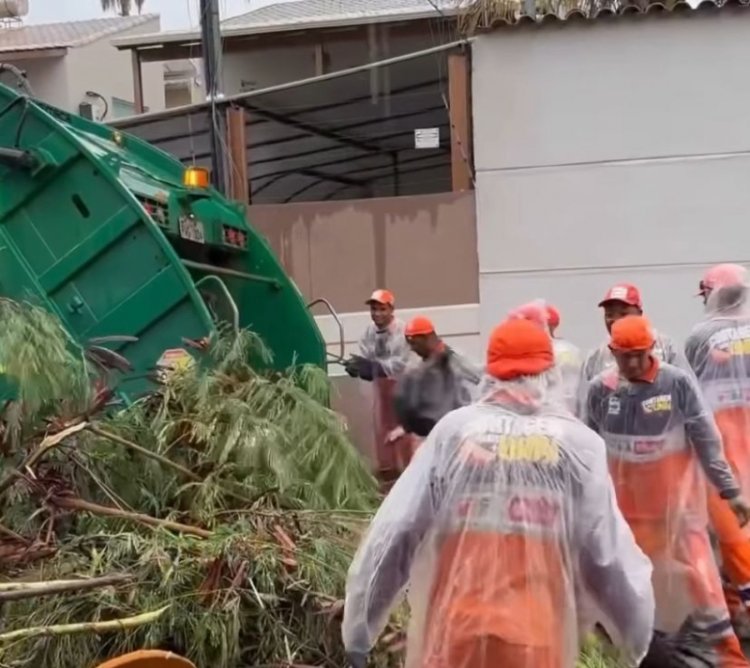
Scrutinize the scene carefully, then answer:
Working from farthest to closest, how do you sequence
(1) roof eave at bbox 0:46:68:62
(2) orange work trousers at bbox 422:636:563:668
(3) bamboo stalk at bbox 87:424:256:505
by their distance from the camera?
(1) roof eave at bbox 0:46:68:62, (3) bamboo stalk at bbox 87:424:256:505, (2) orange work trousers at bbox 422:636:563:668

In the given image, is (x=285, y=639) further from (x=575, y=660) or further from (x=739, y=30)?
(x=739, y=30)

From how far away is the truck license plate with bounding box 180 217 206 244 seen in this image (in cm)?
574

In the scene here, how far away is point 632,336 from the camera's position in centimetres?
412

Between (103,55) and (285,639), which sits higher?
(103,55)

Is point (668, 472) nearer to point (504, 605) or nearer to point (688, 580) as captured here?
point (688, 580)

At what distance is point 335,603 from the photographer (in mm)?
3129

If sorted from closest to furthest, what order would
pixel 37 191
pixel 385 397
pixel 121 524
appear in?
pixel 121 524 → pixel 37 191 → pixel 385 397

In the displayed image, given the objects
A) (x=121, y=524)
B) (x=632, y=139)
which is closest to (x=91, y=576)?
(x=121, y=524)

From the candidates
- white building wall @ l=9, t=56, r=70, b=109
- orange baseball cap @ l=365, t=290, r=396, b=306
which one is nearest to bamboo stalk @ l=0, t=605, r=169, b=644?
orange baseball cap @ l=365, t=290, r=396, b=306

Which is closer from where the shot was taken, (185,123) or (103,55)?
(185,123)

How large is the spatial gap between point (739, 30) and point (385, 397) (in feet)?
11.1

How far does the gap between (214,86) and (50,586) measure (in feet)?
19.1

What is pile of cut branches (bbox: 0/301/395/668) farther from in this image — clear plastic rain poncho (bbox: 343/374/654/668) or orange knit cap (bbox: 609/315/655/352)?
orange knit cap (bbox: 609/315/655/352)

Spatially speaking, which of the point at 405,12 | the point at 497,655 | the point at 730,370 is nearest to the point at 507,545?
the point at 497,655
